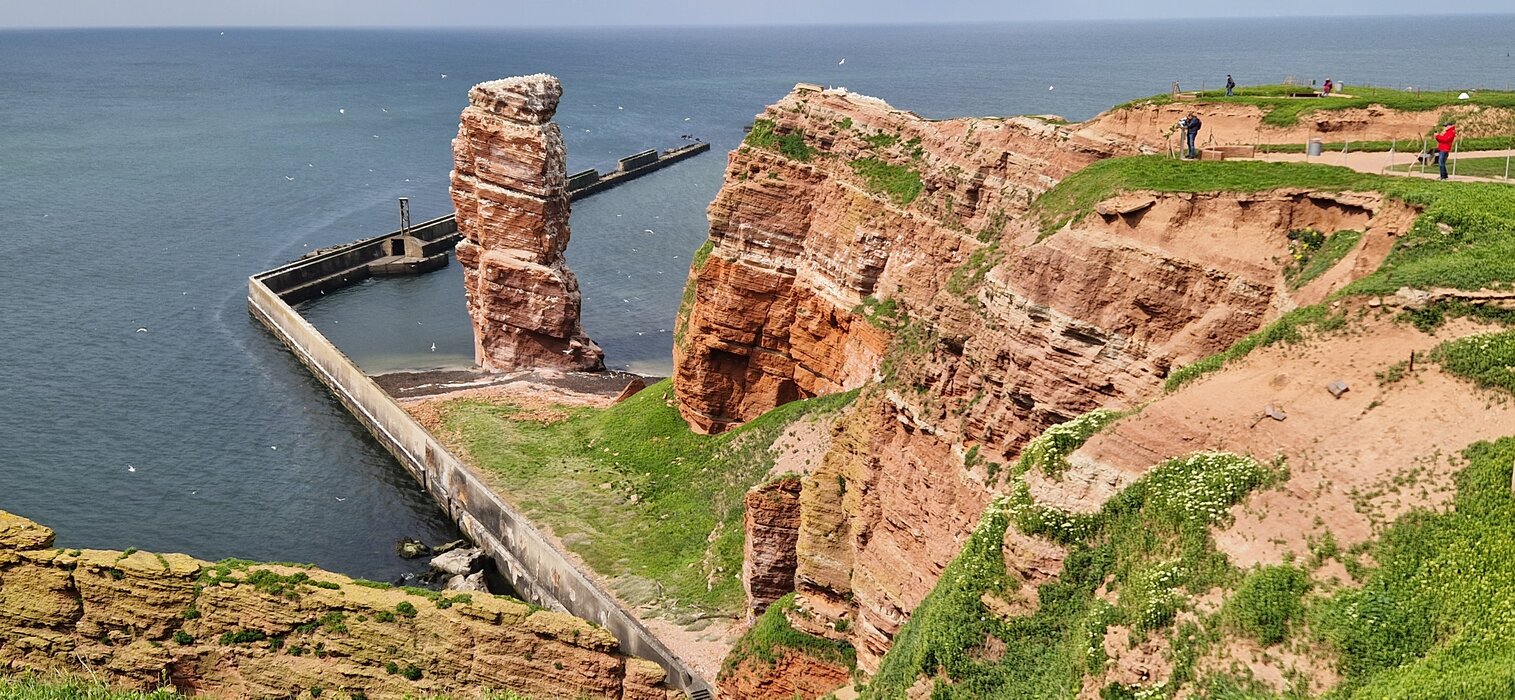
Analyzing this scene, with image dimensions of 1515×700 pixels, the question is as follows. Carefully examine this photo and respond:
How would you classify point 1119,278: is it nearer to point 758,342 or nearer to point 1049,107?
point 758,342

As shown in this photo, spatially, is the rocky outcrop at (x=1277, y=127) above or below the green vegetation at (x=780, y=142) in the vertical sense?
above

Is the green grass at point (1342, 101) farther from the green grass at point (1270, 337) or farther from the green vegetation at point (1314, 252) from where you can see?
the green grass at point (1270, 337)

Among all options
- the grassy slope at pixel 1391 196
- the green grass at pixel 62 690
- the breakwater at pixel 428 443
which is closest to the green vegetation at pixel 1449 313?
the grassy slope at pixel 1391 196

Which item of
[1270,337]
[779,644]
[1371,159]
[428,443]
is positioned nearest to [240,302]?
[428,443]

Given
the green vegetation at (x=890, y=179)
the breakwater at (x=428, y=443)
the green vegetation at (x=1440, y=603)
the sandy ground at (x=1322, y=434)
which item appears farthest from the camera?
the green vegetation at (x=890, y=179)

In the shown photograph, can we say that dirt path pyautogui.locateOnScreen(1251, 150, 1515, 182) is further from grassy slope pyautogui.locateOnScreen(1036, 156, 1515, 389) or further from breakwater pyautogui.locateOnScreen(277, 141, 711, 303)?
breakwater pyautogui.locateOnScreen(277, 141, 711, 303)

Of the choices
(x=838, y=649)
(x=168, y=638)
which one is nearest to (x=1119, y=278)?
(x=838, y=649)

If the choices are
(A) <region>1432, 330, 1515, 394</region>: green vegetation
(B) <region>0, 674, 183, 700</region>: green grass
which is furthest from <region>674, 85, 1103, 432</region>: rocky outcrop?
(B) <region>0, 674, 183, 700</region>: green grass

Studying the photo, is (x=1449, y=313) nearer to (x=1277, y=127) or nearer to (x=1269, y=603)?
(x=1269, y=603)
